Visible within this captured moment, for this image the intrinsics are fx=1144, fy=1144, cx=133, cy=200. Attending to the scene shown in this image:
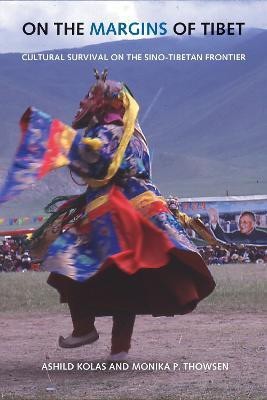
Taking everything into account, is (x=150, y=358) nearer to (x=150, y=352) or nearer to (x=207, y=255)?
(x=150, y=352)

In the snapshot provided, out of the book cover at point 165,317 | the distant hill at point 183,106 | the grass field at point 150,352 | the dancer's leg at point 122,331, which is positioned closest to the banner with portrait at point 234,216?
the book cover at point 165,317

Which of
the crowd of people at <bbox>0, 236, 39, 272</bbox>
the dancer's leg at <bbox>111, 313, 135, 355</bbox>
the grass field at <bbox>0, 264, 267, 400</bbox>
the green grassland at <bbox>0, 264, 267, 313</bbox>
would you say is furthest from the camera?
the crowd of people at <bbox>0, 236, 39, 272</bbox>

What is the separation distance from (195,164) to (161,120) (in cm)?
1829

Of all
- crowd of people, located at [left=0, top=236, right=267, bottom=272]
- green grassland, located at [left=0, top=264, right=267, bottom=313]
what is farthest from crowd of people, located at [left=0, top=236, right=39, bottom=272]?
green grassland, located at [left=0, top=264, right=267, bottom=313]

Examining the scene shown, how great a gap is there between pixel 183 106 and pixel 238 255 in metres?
71.8

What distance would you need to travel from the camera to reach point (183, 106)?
3782 inches

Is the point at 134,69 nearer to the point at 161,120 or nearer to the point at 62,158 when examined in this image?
the point at 161,120

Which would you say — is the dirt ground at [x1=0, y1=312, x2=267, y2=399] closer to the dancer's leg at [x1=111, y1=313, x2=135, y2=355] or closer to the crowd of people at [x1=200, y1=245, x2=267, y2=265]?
the dancer's leg at [x1=111, y1=313, x2=135, y2=355]

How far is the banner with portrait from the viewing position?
1011 inches

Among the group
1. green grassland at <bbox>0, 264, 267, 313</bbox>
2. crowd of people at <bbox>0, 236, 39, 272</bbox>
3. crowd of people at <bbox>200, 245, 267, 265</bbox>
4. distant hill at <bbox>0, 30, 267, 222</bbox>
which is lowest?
distant hill at <bbox>0, 30, 267, 222</bbox>

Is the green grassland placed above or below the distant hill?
above

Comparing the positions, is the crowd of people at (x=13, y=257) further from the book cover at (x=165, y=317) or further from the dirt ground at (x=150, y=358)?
the dirt ground at (x=150, y=358)

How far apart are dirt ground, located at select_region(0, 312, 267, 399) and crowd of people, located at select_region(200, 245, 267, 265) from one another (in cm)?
1325

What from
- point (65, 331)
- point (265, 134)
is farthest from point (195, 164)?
point (65, 331)
